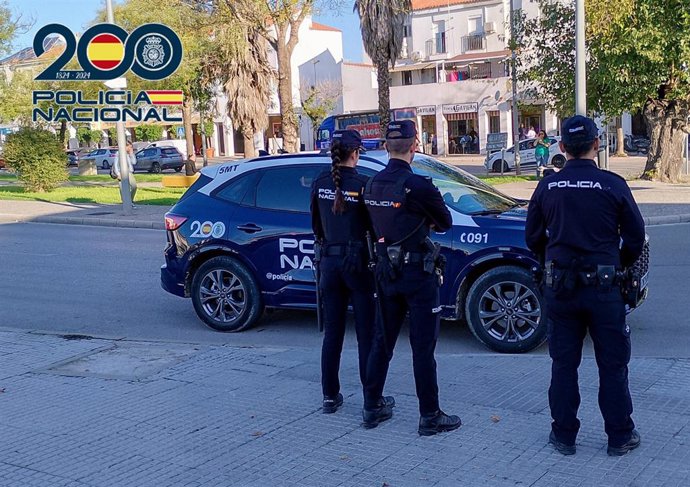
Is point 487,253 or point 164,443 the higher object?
point 487,253

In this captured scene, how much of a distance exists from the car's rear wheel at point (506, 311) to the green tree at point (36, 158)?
82.5ft

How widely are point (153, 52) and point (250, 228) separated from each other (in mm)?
25171

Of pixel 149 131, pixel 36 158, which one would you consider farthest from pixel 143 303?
pixel 149 131

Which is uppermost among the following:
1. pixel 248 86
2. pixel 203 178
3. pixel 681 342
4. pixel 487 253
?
pixel 248 86

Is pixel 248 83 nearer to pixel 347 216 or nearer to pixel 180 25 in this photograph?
pixel 180 25

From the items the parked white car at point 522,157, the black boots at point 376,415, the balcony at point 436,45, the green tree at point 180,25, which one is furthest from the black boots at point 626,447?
the balcony at point 436,45

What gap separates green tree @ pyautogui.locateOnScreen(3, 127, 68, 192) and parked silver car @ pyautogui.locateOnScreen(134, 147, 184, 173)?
18.7 m

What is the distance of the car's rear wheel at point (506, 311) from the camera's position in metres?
7.05

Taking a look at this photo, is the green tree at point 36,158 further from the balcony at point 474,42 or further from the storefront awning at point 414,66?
the balcony at point 474,42

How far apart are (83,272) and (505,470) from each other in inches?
387

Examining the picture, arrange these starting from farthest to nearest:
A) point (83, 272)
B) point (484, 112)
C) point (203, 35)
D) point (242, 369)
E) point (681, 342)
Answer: point (484, 112)
point (203, 35)
point (83, 272)
point (681, 342)
point (242, 369)

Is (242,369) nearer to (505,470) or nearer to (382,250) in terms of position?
(382,250)

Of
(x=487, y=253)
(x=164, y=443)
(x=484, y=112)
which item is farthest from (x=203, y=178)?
(x=484, y=112)

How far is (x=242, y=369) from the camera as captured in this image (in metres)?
6.78
